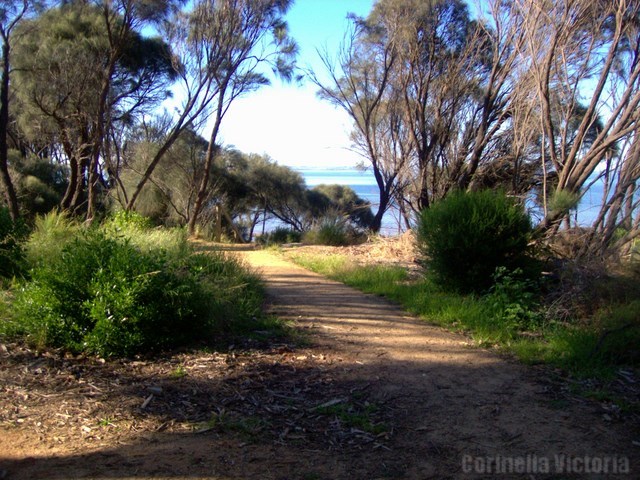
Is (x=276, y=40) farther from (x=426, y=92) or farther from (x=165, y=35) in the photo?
(x=426, y=92)

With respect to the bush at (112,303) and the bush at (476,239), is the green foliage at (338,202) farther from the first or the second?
the bush at (112,303)

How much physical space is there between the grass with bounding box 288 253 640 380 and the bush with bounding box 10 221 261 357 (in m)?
3.11

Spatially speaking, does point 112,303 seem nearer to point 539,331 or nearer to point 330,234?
point 539,331

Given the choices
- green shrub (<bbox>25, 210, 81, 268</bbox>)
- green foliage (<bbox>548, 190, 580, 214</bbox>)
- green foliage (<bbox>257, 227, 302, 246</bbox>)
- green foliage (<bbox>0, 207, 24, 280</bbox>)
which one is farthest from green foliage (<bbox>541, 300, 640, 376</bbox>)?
green foliage (<bbox>257, 227, 302, 246</bbox>)

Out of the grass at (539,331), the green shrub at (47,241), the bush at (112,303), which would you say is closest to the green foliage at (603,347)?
the grass at (539,331)

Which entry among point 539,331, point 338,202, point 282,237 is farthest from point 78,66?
point 338,202

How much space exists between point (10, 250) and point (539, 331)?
6.64 m

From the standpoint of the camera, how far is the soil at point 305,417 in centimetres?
369

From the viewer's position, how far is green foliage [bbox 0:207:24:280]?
720 centimetres

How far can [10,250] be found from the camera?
24.2 ft

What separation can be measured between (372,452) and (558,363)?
2605 millimetres

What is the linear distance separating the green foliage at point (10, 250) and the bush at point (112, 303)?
1.53 m

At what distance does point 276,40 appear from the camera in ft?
57.6

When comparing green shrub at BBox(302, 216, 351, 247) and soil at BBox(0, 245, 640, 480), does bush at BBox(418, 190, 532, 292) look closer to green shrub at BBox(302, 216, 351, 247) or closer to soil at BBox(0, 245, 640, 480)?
soil at BBox(0, 245, 640, 480)
